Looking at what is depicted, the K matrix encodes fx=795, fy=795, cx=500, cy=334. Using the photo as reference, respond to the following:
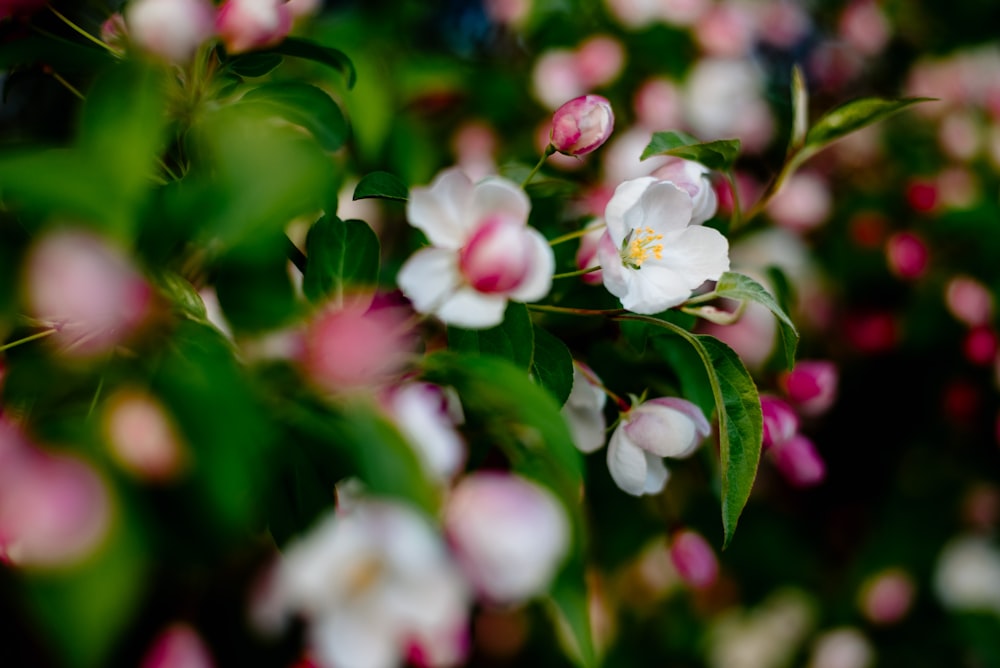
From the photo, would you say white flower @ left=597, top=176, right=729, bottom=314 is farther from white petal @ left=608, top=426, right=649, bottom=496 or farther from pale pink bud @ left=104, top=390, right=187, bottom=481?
pale pink bud @ left=104, top=390, right=187, bottom=481

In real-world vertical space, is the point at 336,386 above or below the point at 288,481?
above

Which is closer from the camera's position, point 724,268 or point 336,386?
point 336,386

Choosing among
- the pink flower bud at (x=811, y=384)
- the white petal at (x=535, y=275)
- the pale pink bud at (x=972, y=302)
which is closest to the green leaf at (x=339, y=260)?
the white petal at (x=535, y=275)

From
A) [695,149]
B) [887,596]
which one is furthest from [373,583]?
[887,596]

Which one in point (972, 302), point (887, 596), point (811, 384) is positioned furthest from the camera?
point (887, 596)

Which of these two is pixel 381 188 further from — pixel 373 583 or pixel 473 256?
pixel 373 583

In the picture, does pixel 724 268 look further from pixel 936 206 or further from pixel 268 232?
pixel 936 206

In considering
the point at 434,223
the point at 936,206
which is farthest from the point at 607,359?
the point at 936,206
